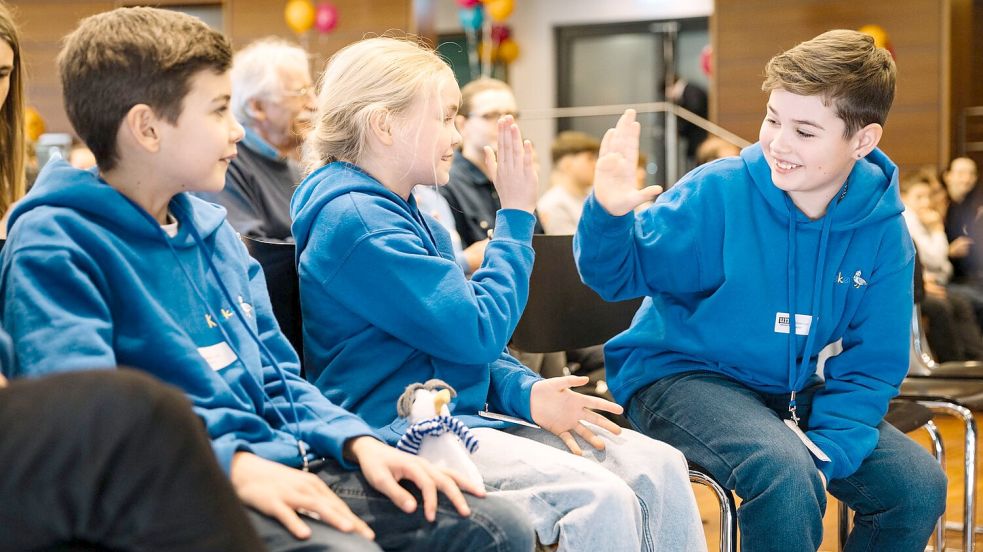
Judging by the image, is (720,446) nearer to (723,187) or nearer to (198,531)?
(723,187)

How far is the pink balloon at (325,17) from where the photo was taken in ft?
28.7

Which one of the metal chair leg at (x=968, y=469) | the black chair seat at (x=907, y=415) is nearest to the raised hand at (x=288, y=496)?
the black chair seat at (x=907, y=415)

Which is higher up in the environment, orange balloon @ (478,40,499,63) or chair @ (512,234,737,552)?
orange balloon @ (478,40,499,63)

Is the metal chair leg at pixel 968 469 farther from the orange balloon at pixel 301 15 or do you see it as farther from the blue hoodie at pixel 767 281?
the orange balloon at pixel 301 15

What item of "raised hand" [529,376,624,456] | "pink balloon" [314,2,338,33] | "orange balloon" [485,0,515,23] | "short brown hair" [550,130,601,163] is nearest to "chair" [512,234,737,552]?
"raised hand" [529,376,624,456]

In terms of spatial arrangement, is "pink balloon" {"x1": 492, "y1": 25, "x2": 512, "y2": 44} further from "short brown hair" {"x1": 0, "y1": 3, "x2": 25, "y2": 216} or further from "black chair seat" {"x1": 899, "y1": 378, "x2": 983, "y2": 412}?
"short brown hair" {"x1": 0, "y1": 3, "x2": 25, "y2": 216}

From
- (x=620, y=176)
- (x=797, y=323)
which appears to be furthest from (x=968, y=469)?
(x=620, y=176)

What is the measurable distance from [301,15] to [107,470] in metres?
8.02

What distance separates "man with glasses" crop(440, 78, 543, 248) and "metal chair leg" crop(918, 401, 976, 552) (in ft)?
4.92

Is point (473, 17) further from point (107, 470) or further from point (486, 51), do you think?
point (107, 470)

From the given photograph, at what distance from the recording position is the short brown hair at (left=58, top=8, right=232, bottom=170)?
132 cm

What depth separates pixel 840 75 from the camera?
1878 millimetres

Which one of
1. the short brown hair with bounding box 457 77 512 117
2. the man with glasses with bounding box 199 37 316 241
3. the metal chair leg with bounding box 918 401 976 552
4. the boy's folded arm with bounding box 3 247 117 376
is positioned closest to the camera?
the boy's folded arm with bounding box 3 247 117 376

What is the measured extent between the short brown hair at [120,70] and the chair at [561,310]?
3.43ft
